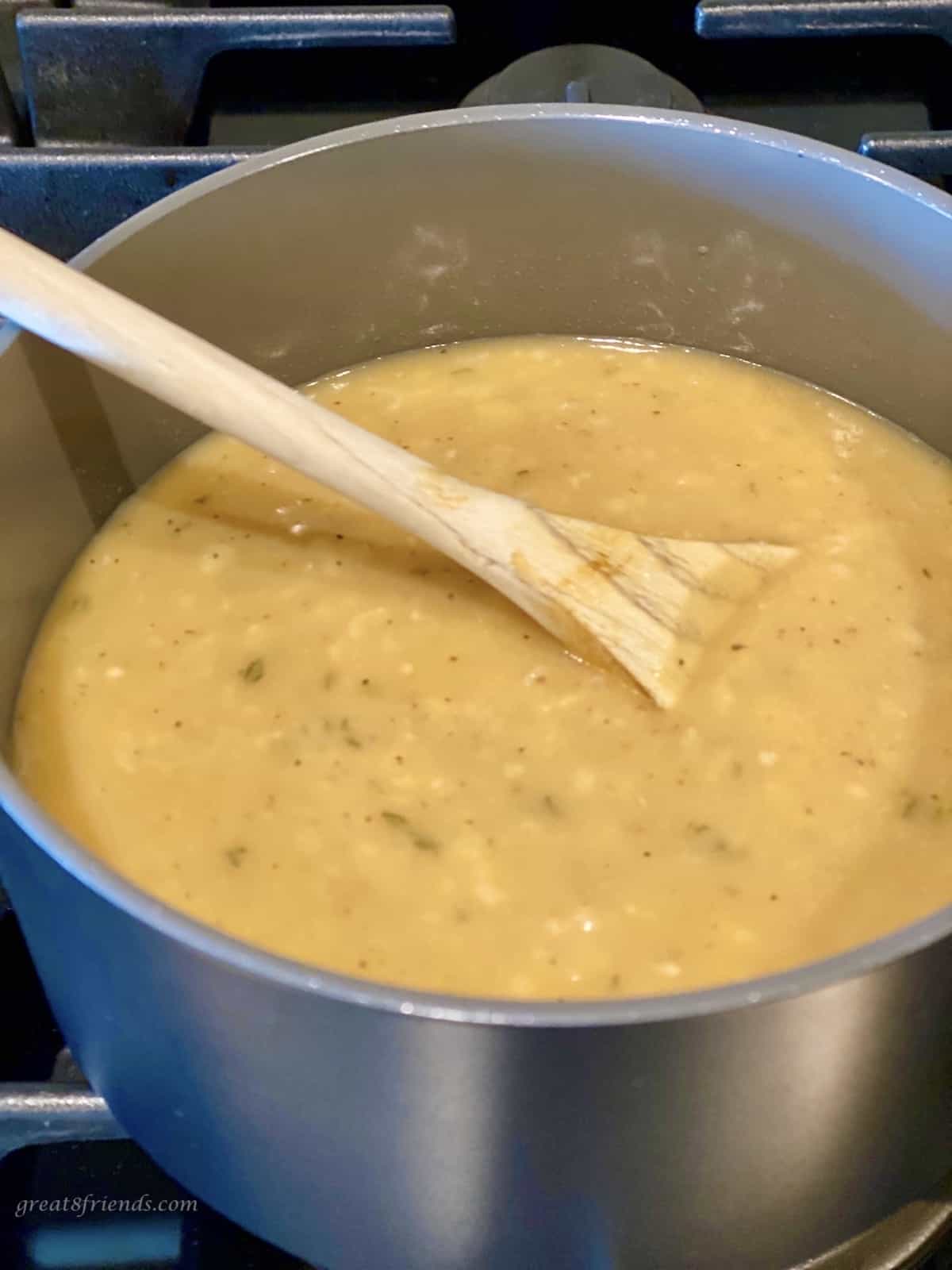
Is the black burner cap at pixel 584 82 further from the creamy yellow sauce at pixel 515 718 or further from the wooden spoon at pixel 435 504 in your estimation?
the wooden spoon at pixel 435 504

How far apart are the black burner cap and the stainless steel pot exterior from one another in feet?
0.37

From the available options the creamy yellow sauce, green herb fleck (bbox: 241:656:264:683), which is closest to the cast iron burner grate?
the creamy yellow sauce

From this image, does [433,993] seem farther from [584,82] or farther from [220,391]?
[584,82]

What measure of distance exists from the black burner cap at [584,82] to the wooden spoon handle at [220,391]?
423 mm

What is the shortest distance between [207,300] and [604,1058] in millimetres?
735

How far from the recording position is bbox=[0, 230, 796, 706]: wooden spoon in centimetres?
87

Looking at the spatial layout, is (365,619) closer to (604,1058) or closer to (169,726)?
(169,726)

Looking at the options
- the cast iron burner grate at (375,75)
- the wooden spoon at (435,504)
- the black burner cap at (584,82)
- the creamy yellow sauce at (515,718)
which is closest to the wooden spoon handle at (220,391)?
the wooden spoon at (435,504)

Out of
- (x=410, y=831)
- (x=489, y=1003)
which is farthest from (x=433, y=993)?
(x=410, y=831)

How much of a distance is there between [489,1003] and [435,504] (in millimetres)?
448

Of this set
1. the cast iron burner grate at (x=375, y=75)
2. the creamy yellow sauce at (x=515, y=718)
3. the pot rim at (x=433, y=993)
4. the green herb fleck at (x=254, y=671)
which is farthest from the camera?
the cast iron burner grate at (x=375, y=75)

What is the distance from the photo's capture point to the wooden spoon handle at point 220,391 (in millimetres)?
866

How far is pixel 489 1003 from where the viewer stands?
54cm

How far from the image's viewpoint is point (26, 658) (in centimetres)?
102
